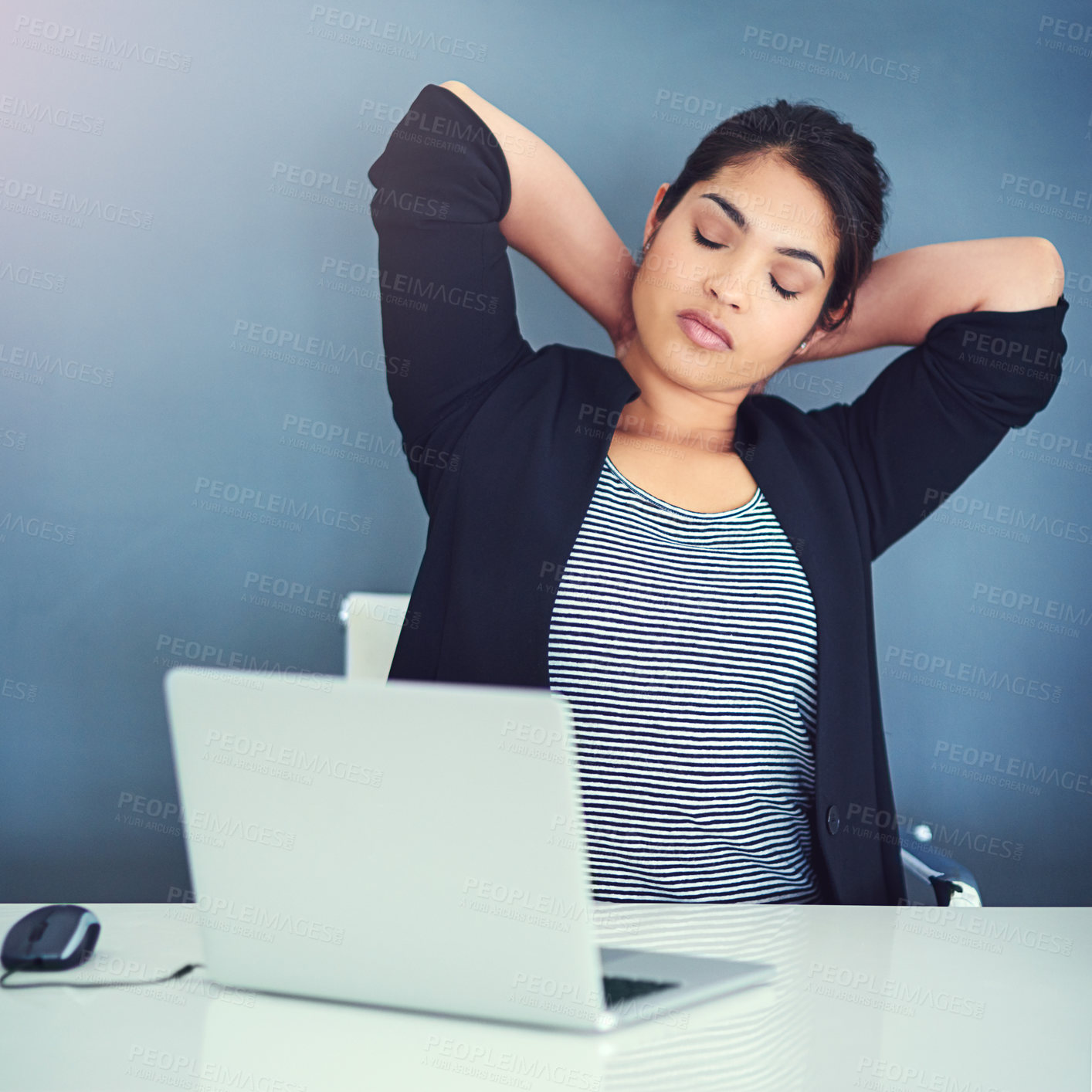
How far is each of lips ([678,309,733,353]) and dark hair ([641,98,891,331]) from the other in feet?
0.58

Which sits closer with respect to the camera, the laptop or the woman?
the laptop

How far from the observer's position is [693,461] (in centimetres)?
158

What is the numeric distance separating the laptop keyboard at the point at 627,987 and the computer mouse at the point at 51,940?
1.52 ft

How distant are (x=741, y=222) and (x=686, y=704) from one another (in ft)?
2.37

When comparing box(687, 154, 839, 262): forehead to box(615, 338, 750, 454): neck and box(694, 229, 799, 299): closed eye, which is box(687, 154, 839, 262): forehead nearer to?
box(694, 229, 799, 299): closed eye

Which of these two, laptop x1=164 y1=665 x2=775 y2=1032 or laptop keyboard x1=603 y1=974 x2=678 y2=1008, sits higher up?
laptop x1=164 y1=665 x2=775 y2=1032

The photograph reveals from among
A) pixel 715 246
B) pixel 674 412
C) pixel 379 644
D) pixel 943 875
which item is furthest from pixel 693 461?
Answer: pixel 943 875

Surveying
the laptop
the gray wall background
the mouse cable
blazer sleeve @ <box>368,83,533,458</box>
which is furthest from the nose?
the mouse cable

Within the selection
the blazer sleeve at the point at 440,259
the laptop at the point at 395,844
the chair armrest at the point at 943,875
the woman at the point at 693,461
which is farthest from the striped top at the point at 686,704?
the laptop at the point at 395,844

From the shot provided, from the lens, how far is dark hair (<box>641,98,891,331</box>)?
157 cm

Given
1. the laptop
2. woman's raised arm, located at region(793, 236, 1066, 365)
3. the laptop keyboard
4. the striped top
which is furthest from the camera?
woman's raised arm, located at region(793, 236, 1066, 365)

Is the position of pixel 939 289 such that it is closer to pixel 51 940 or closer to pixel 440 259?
pixel 440 259

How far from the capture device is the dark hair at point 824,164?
1566 mm

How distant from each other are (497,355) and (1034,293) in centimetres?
93
